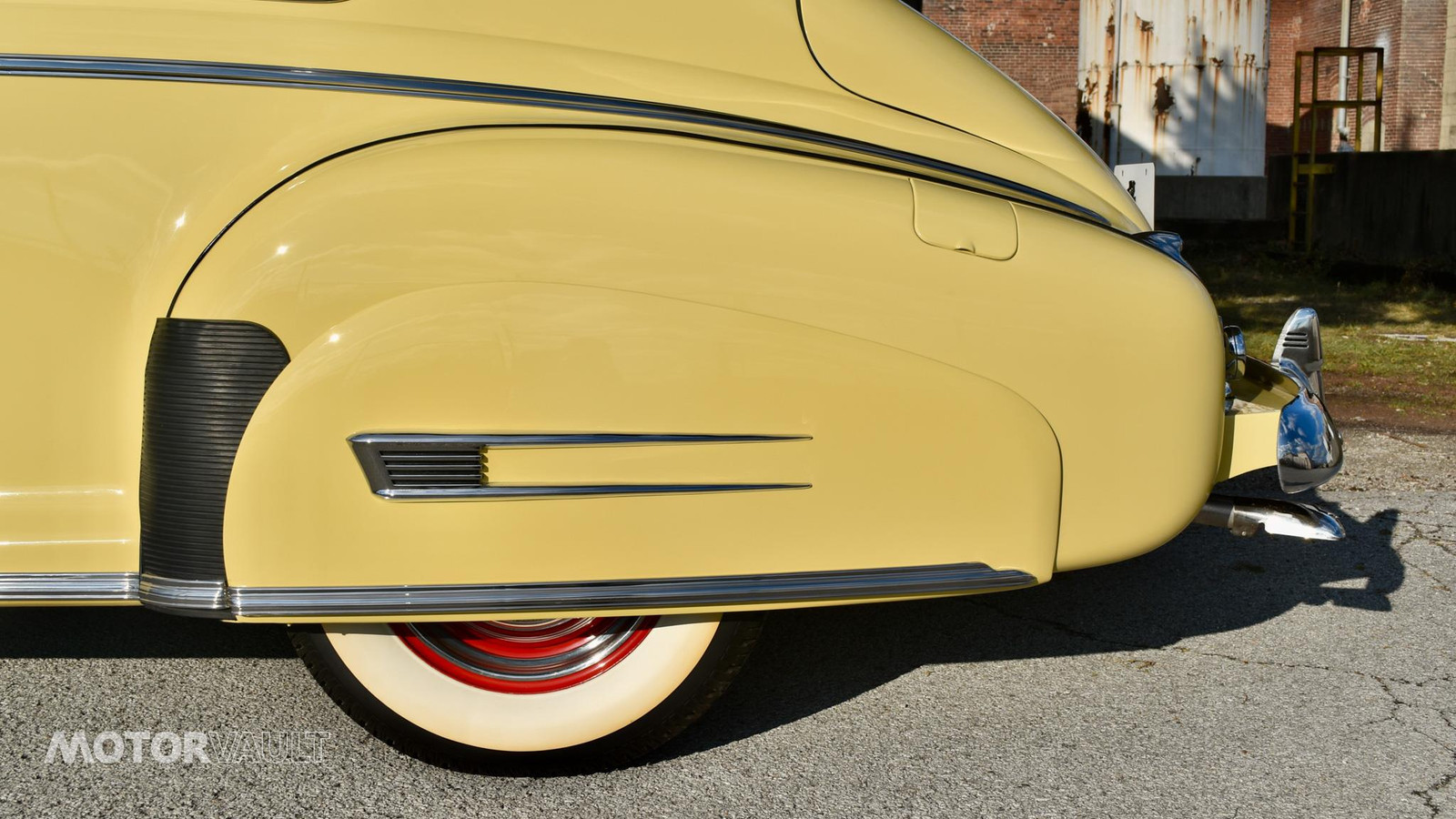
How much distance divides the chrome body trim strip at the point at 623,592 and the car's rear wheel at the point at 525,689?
6.3 inches

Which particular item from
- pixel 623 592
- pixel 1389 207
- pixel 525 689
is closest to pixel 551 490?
pixel 623 592

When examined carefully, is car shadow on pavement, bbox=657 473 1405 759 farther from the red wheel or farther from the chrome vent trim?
the chrome vent trim

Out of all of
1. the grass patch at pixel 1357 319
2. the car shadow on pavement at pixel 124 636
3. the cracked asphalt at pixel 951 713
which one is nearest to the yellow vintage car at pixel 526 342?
the cracked asphalt at pixel 951 713

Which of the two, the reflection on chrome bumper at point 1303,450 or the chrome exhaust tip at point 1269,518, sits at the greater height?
the reflection on chrome bumper at point 1303,450

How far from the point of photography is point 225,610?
1.94 metres

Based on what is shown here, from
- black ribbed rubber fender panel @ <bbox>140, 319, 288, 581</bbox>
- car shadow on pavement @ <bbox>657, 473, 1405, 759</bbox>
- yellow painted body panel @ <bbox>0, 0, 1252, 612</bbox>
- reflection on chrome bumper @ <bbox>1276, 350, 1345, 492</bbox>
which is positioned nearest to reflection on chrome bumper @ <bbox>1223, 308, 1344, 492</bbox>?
reflection on chrome bumper @ <bbox>1276, 350, 1345, 492</bbox>

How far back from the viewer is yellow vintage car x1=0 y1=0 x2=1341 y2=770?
1.90 metres

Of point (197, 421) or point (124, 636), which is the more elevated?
point (197, 421)

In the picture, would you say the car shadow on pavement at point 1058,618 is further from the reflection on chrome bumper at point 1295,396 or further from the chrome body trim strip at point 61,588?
the chrome body trim strip at point 61,588

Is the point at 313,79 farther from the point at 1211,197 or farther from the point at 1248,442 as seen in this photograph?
the point at 1211,197

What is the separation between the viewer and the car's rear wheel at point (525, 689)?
213 cm

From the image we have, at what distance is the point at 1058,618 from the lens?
117 inches

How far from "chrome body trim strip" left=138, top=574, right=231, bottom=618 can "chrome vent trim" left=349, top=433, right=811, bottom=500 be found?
0.32m

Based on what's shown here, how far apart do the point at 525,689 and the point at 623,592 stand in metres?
0.35
